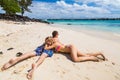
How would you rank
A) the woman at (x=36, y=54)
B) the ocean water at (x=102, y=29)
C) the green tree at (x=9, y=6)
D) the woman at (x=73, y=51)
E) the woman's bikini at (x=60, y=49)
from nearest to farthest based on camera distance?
the woman at (x=36, y=54), the woman at (x=73, y=51), the woman's bikini at (x=60, y=49), the ocean water at (x=102, y=29), the green tree at (x=9, y=6)

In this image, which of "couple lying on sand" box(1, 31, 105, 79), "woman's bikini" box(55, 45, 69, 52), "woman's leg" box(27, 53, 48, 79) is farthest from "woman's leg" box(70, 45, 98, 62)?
"woman's leg" box(27, 53, 48, 79)

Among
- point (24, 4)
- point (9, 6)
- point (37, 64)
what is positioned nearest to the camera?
point (37, 64)

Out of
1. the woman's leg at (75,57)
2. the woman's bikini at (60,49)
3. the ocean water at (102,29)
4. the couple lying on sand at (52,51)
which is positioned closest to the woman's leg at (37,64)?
the couple lying on sand at (52,51)

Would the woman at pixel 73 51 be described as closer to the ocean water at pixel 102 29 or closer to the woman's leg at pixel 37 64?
the woman's leg at pixel 37 64

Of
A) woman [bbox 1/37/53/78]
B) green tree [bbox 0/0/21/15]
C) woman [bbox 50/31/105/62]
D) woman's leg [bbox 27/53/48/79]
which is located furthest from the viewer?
green tree [bbox 0/0/21/15]

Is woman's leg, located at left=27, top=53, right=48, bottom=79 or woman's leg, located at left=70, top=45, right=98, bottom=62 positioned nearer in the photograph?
woman's leg, located at left=27, top=53, right=48, bottom=79

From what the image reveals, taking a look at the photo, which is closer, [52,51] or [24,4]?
[52,51]

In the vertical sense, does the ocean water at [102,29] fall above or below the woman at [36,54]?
below

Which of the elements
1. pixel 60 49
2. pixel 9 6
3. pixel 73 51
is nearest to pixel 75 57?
pixel 73 51

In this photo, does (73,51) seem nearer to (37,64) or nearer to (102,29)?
(37,64)

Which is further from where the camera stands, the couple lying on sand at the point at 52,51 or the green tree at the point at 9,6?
the green tree at the point at 9,6

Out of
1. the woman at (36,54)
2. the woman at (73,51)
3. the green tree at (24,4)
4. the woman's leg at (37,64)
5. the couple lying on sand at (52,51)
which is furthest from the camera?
the green tree at (24,4)

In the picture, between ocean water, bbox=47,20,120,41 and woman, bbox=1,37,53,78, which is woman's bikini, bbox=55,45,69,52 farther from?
ocean water, bbox=47,20,120,41

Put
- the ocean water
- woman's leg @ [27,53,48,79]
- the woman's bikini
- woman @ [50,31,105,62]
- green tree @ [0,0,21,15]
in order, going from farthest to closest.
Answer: green tree @ [0,0,21,15] → the ocean water → the woman's bikini → woman @ [50,31,105,62] → woman's leg @ [27,53,48,79]
